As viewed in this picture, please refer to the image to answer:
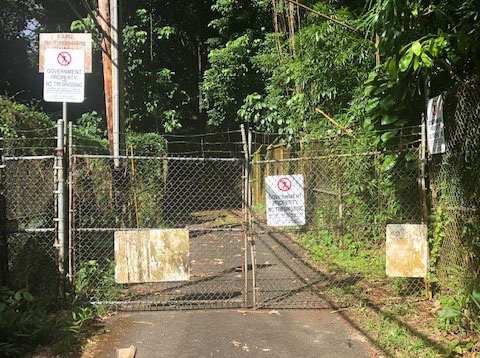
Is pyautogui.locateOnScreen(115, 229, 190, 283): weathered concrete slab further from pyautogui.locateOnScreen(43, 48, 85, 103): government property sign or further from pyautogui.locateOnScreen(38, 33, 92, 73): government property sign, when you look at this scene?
pyautogui.locateOnScreen(38, 33, 92, 73): government property sign

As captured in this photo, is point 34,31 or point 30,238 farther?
point 34,31

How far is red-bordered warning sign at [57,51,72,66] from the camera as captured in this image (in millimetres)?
5344

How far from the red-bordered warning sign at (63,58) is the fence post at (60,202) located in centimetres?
73

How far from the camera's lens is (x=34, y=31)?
59.8ft

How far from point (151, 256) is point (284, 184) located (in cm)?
180

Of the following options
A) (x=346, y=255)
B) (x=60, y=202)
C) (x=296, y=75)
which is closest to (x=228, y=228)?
(x=60, y=202)

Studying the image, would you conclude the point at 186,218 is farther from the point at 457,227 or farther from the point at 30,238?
the point at 457,227

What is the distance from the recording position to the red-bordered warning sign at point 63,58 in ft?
17.5

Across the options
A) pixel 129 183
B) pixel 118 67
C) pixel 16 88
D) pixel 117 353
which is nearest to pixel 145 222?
pixel 129 183

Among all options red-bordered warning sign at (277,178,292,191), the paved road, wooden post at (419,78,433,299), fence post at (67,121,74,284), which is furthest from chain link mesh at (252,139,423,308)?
fence post at (67,121,74,284)

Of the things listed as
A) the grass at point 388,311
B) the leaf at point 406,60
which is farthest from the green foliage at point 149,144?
the leaf at point 406,60

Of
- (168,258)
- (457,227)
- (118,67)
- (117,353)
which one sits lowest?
(117,353)

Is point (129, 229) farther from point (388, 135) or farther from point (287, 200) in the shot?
point (388, 135)

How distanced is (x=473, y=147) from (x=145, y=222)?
7.35 meters
